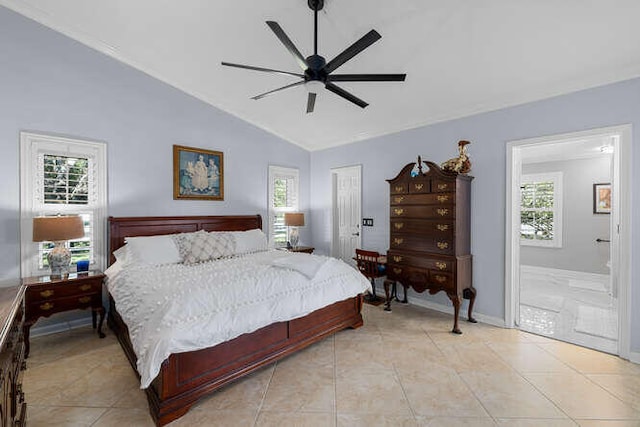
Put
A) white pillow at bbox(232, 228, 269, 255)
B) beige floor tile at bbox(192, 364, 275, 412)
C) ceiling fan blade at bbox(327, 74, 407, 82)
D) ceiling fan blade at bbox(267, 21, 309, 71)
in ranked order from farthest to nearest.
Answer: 1. white pillow at bbox(232, 228, 269, 255)
2. ceiling fan blade at bbox(327, 74, 407, 82)
3. beige floor tile at bbox(192, 364, 275, 412)
4. ceiling fan blade at bbox(267, 21, 309, 71)

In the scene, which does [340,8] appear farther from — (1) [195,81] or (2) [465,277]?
(2) [465,277]

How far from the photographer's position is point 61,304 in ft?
9.96

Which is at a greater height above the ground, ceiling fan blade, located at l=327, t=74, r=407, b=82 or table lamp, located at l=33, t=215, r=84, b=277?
ceiling fan blade, located at l=327, t=74, r=407, b=82

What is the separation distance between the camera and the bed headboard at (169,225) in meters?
3.68

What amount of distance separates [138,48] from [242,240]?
2709mm

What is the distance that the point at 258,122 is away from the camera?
512 cm

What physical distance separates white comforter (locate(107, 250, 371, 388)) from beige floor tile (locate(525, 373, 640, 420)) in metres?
1.79

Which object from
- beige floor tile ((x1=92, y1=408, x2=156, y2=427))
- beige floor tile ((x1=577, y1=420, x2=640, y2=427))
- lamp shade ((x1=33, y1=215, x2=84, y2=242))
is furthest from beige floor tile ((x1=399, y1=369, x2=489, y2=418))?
lamp shade ((x1=33, y1=215, x2=84, y2=242))

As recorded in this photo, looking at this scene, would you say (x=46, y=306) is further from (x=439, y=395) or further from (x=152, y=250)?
(x=439, y=395)

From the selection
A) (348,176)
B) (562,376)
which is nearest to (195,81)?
(348,176)

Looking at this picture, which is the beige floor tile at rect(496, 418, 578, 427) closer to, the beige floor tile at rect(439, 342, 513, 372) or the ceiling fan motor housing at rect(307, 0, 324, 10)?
the beige floor tile at rect(439, 342, 513, 372)

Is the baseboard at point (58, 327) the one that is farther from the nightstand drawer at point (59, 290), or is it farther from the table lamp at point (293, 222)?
the table lamp at point (293, 222)

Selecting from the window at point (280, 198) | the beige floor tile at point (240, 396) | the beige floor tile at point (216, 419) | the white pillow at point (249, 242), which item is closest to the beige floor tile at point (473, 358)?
the beige floor tile at point (240, 396)

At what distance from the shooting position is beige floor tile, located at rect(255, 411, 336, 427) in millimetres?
1978
